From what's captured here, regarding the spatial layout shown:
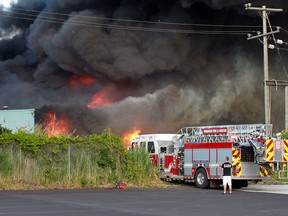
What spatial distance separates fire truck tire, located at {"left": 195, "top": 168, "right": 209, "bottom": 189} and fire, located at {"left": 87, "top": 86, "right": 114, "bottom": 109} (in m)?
19.3

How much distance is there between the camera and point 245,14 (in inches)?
1719

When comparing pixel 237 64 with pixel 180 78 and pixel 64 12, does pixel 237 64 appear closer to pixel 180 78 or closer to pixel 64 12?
pixel 180 78

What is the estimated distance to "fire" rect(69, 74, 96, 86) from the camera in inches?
1897

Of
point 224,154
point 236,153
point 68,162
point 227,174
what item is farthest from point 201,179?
point 68,162

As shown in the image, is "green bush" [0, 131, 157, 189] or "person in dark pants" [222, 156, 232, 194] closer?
"person in dark pants" [222, 156, 232, 194]

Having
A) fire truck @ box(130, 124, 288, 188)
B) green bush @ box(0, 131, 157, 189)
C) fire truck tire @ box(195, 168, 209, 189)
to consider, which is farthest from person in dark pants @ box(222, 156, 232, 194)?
green bush @ box(0, 131, 157, 189)

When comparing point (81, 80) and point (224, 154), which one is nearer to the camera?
point (224, 154)

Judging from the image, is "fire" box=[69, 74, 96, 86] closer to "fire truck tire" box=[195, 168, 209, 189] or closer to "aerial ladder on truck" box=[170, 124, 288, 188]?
"aerial ladder on truck" box=[170, 124, 288, 188]

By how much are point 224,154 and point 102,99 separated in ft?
70.4

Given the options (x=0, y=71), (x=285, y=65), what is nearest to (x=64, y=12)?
(x=0, y=71)

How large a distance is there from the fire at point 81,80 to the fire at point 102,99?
2.08 meters

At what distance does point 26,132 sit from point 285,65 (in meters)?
26.8

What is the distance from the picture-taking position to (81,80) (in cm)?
4922

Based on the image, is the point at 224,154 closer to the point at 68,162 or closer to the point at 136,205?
the point at 68,162
